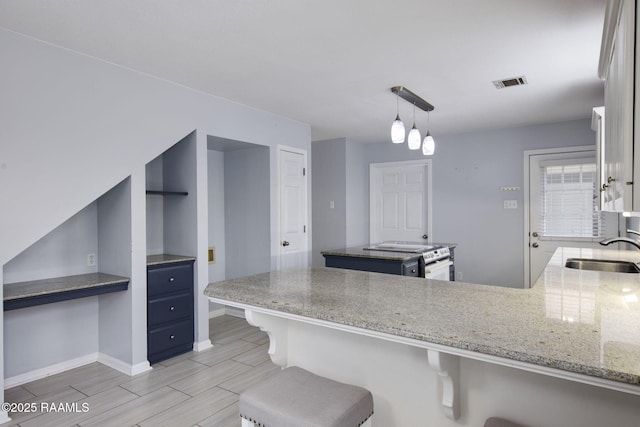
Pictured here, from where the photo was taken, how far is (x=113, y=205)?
126 inches

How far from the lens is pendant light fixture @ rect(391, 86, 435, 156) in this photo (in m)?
2.86

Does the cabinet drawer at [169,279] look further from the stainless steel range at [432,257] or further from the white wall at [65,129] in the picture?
the stainless steel range at [432,257]

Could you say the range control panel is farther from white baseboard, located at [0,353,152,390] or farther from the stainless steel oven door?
white baseboard, located at [0,353,152,390]

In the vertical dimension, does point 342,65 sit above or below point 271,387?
above

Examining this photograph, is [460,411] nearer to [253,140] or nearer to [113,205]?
[113,205]

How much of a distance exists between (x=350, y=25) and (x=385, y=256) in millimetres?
1951

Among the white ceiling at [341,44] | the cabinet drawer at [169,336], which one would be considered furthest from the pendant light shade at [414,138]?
the cabinet drawer at [169,336]

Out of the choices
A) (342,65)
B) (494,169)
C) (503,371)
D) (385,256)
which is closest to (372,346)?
(503,371)

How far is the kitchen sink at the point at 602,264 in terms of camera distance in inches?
111

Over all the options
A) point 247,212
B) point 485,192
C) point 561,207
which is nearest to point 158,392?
point 247,212

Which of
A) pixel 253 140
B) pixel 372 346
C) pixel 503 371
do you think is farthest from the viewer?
pixel 253 140

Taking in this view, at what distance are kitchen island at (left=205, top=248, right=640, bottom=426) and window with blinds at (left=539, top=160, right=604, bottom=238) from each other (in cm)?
327

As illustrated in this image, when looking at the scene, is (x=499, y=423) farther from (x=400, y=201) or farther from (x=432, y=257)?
(x=400, y=201)

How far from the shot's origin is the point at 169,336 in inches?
131
